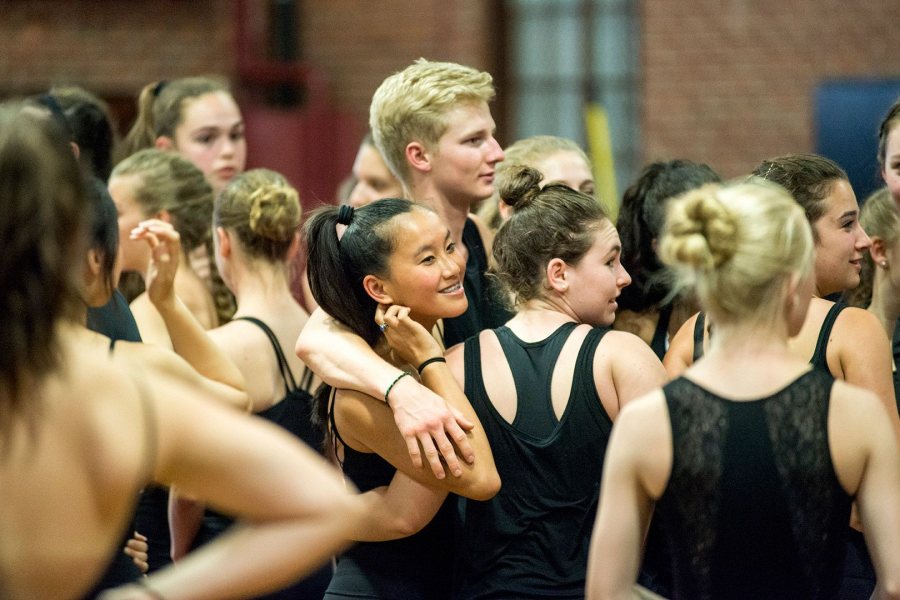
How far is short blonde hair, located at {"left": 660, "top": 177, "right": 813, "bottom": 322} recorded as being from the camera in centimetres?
185

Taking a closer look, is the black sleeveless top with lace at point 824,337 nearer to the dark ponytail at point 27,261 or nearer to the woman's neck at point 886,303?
the woman's neck at point 886,303

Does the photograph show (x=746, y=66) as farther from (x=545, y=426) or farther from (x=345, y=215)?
(x=545, y=426)

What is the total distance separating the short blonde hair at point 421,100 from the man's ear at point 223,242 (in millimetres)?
492

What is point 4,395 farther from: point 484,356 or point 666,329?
point 666,329

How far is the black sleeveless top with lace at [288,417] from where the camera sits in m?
3.12

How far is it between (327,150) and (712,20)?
233 cm

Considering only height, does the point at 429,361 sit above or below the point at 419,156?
below

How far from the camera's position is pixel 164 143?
4.46 m

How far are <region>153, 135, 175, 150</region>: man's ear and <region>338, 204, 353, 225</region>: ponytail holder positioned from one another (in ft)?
6.60

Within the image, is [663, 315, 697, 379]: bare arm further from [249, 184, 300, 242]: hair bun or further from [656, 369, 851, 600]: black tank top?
[249, 184, 300, 242]: hair bun

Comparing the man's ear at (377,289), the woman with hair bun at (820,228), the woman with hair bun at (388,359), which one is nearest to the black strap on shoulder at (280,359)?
the woman with hair bun at (388,359)

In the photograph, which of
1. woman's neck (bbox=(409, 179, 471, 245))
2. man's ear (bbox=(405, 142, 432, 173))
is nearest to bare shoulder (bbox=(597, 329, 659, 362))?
woman's neck (bbox=(409, 179, 471, 245))

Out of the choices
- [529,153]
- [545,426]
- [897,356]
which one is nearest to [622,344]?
[545,426]

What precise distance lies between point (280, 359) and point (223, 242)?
38 cm
